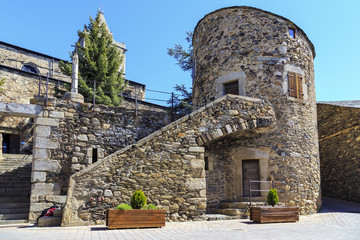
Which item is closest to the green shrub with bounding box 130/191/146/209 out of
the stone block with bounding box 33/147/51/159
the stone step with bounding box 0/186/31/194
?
the stone block with bounding box 33/147/51/159

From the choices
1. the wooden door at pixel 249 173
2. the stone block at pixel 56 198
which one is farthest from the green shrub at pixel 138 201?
the wooden door at pixel 249 173

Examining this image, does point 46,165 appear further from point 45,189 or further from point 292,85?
point 292,85

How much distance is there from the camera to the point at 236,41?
12.1m

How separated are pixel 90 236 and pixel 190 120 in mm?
4625

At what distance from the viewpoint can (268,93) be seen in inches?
455

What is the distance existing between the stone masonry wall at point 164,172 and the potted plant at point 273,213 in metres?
1.47

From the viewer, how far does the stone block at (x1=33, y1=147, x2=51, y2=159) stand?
391 inches

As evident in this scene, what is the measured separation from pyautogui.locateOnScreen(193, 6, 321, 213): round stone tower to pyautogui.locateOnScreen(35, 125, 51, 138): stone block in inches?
204

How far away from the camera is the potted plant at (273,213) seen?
8.91 metres

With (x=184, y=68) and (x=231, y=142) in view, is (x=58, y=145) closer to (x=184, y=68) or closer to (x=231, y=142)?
(x=231, y=142)

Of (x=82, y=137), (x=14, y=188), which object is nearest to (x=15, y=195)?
(x=14, y=188)

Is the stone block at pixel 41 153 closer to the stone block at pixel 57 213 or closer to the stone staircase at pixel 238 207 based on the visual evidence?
the stone block at pixel 57 213

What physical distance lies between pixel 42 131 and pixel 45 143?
1.24 ft

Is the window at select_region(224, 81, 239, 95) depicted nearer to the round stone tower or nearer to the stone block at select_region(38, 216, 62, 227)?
the round stone tower
